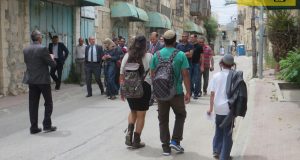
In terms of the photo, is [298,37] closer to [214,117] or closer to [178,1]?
[214,117]

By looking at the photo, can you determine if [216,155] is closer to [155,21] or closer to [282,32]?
[282,32]

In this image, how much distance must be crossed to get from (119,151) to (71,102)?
19.8 feet

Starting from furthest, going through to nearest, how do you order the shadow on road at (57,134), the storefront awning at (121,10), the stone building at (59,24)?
the storefront awning at (121,10)
the stone building at (59,24)
the shadow on road at (57,134)

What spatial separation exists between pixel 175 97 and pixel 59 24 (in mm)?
11922

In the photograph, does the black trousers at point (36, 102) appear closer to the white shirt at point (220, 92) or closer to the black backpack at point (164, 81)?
the black backpack at point (164, 81)

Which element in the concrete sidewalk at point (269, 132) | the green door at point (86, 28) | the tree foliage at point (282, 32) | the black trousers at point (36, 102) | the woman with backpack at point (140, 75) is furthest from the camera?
Result: the green door at point (86, 28)

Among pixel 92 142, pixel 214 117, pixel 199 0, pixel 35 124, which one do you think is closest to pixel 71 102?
pixel 35 124

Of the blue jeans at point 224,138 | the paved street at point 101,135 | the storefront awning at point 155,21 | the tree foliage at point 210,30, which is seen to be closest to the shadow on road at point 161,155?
the paved street at point 101,135

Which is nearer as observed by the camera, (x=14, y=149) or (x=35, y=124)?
(x=14, y=149)

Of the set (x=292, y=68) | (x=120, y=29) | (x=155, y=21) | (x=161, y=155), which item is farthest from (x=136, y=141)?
(x=155, y=21)

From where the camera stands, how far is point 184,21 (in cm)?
4684

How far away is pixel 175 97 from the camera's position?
6.77 meters

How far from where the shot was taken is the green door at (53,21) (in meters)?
16.0

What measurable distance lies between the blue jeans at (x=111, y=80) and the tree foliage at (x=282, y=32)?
882 cm
